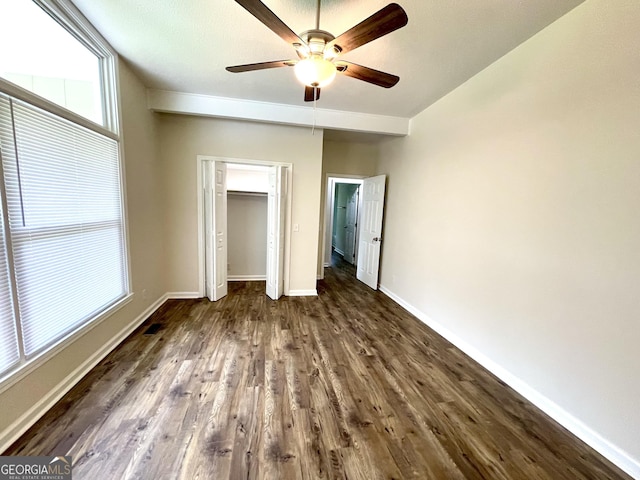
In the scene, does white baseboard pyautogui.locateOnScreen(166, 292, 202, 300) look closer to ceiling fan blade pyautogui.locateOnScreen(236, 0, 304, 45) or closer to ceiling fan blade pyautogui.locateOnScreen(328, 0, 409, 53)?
ceiling fan blade pyautogui.locateOnScreen(236, 0, 304, 45)

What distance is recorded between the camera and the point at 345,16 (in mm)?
1894

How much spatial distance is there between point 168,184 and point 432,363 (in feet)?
13.0

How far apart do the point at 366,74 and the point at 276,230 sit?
8.11 ft

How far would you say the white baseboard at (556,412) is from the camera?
1.54 m

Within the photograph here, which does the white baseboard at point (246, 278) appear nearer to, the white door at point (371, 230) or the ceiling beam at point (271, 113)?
the white door at point (371, 230)

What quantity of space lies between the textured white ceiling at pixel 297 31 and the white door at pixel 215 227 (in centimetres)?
108

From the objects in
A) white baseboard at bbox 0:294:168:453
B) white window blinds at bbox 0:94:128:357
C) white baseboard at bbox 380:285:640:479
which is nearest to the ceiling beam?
white window blinds at bbox 0:94:128:357

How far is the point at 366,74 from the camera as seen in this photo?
189 centimetres

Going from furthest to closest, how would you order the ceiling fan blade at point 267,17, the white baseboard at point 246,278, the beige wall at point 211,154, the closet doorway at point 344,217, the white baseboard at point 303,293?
the closet doorway at point 344,217 → the white baseboard at point 246,278 → the white baseboard at point 303,293 → the beige wall at point 211,154 → the ceiling fan blade at point 267,17

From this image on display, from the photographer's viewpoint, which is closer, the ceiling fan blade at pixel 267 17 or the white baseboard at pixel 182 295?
the ceiling fan blade at pixel 267 17

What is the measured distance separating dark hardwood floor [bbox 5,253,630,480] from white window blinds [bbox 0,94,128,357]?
61 centimetres

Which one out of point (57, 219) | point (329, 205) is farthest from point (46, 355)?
point (329, 205)

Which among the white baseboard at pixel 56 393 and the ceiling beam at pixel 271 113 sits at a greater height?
the ceiling beam at pixel 271 113

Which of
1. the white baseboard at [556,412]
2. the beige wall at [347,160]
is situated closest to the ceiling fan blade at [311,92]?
the beige wall at [347,160]
